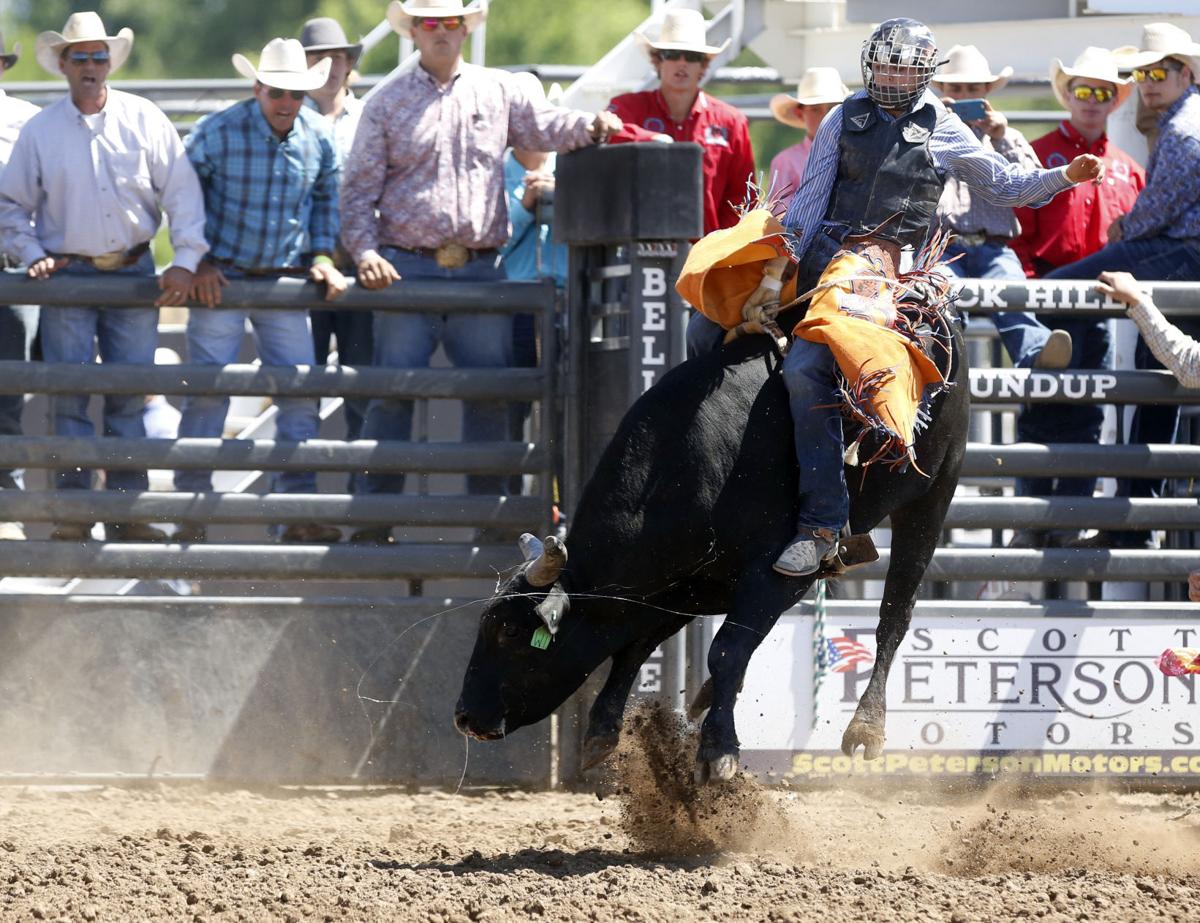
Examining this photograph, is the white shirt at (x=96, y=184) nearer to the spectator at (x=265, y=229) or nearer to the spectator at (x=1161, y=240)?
the spectator at (x=265, y=229)

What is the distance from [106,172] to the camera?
278 inches

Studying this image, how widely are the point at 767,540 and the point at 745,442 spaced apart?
317 millimetres

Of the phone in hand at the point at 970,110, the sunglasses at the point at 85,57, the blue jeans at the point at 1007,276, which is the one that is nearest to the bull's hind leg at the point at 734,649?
the phone in hand at the point at 970,110

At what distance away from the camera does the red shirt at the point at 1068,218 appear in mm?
8023

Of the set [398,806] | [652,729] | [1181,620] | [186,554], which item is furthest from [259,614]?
[1181,620]

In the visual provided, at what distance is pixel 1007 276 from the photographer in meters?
7.57

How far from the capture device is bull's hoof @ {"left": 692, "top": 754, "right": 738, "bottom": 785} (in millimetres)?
5211

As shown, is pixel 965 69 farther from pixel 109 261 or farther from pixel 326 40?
pixel 109 261

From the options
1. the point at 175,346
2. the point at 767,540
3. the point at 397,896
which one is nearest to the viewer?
the point at 397,896

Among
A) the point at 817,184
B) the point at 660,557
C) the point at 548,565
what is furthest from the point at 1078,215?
the point at 548,565

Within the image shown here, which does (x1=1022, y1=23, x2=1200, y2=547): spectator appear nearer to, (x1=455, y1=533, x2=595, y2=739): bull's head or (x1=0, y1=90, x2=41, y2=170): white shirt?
(x1=455, y1=533, x2=595, y2=739): bull's head

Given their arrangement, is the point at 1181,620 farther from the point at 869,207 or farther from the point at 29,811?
the point at 29,811

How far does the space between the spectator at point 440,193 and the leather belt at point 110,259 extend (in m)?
0.87

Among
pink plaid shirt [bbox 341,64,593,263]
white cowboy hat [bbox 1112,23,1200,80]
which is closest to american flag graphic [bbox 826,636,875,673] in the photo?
pink plaid shirt [bbox 341,64,593,263]
